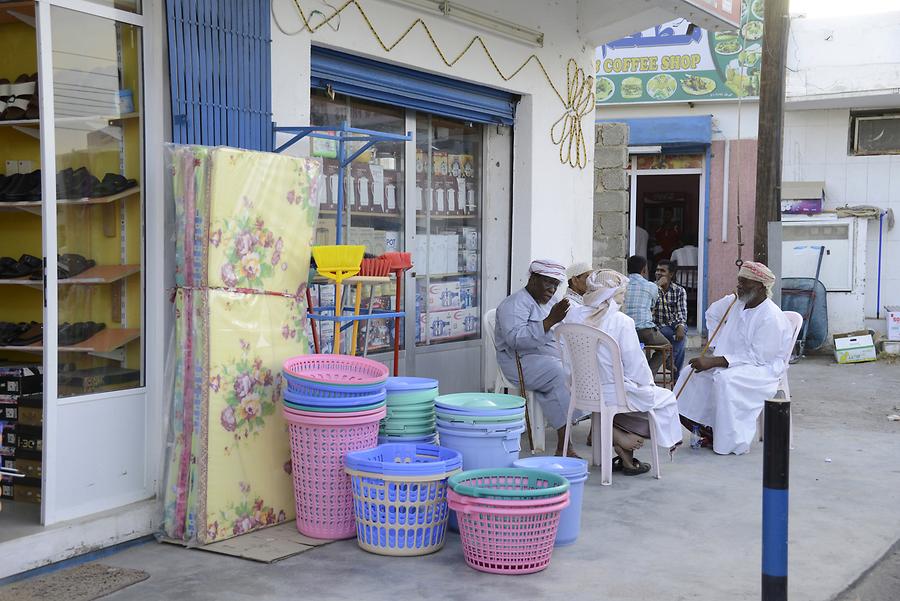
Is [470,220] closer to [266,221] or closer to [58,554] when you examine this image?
[266,221]

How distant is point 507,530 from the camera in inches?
185

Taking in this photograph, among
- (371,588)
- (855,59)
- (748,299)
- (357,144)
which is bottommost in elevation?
(371,588)

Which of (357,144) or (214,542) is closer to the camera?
(214,542)

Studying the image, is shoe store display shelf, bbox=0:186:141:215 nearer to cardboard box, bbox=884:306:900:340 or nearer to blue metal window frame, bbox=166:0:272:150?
blue metal window frame, bbox=166:0:272:150

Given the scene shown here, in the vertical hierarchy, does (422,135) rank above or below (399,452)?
above

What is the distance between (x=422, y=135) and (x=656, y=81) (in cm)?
868

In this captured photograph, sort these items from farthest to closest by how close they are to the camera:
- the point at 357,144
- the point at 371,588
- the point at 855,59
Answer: the point at 855,59 → the point at 357,144 → the point at 371,588

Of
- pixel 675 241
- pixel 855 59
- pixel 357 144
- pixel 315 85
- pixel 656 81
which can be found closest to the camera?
pixel 315 85

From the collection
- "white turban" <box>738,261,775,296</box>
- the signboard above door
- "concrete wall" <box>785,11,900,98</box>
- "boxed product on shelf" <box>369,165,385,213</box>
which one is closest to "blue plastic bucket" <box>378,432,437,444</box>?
"boxed product on shelf" <box>369,165,385,213</box>

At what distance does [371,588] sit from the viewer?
14.9ft

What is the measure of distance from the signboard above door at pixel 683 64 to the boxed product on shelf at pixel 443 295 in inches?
312

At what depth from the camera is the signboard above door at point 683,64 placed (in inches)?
608

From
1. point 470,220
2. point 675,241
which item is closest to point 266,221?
point 470,220

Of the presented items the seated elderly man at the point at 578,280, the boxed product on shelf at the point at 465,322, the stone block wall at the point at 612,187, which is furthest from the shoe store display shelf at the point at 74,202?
the stone block wall at the point at 612,187
